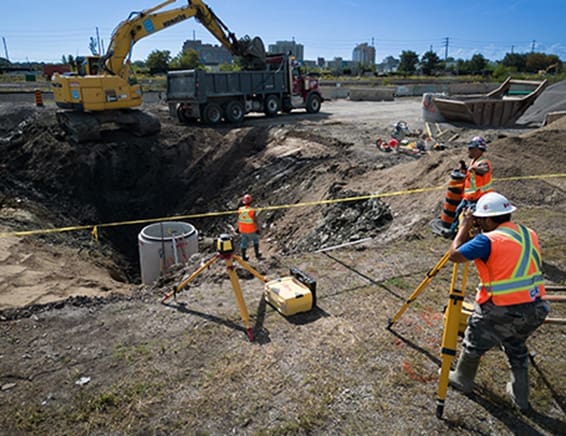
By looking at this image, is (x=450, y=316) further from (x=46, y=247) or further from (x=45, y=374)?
(x=46, y=247)

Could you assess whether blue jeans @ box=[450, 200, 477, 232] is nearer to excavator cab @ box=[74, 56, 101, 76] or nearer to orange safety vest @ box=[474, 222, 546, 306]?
orange safety vest @ box=[474, 222, 546, 306]

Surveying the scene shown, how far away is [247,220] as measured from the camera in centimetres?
856

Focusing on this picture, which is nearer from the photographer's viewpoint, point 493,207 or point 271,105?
point 493,207

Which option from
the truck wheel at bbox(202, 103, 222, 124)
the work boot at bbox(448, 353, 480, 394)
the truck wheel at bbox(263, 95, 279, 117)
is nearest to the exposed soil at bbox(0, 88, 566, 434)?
the work boot at bbox(448, 353, 480, 394)

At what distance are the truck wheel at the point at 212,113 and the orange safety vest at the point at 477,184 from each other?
14.5 metres

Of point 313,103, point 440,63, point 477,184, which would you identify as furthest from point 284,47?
point 477,184

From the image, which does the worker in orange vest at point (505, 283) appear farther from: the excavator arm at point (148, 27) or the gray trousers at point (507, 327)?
the excavator arm at point (148, 27)

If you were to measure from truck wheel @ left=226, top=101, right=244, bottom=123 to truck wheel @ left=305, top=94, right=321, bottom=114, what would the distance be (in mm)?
4998

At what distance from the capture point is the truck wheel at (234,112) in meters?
19.3

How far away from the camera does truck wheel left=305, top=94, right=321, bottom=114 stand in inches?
918

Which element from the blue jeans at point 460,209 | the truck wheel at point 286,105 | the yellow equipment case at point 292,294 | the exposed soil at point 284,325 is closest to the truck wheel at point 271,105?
the truck wheel at point 286,105

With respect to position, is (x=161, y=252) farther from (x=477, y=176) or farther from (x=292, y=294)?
(x=477, y=176)

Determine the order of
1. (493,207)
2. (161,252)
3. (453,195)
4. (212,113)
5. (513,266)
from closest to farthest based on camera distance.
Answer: (513,266), (493,207), (453,195), (161,252), (212,113)

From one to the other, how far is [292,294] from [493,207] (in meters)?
2.60
